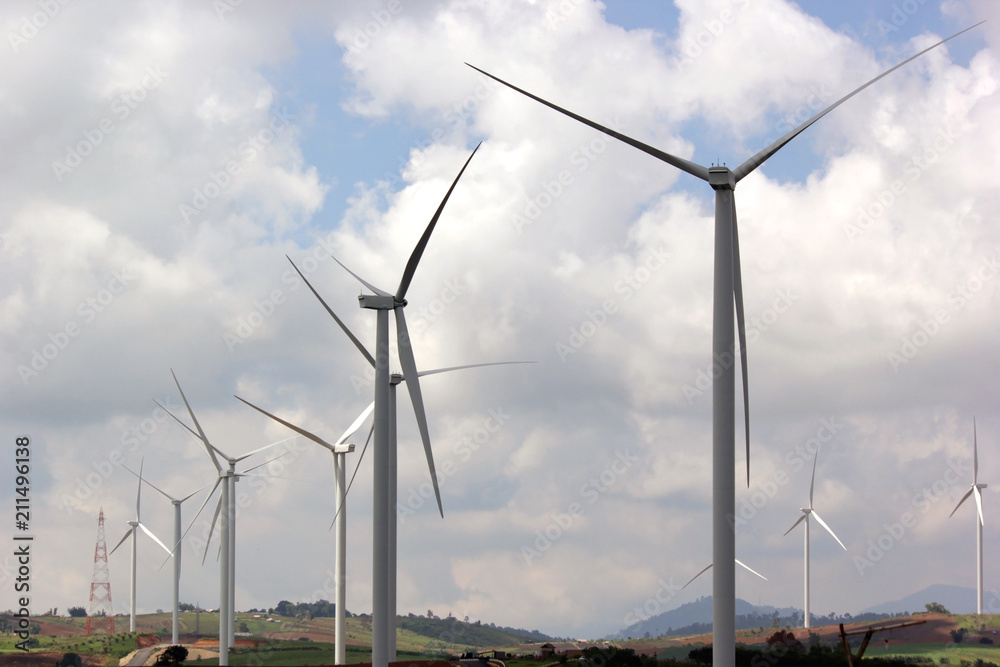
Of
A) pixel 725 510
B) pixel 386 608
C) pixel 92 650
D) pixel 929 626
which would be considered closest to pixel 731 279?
pixel 725 510

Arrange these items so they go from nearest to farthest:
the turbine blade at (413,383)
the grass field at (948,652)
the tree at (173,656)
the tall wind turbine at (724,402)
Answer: the tall wind turbine at (724,402)
the turbine blade at (413,383)
the tree at (173,656)
the grass field at (948,652)

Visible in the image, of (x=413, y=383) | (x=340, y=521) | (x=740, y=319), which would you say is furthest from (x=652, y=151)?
(x=340, y=521)

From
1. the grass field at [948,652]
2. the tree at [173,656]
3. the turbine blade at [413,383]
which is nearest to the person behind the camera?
the turbine blade at [413,383]

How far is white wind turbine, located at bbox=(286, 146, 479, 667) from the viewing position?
5044cm

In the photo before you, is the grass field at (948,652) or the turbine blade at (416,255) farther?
the grass field at (948,652)

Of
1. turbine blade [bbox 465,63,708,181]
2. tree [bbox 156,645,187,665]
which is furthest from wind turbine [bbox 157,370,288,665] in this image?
turbine blade [bbox 465,63,708,181]

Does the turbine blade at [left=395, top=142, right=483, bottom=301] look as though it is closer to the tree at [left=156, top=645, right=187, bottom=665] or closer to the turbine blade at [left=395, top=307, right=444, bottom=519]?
the turbine blade at [left=395, top=307, right=444, bottom=519]

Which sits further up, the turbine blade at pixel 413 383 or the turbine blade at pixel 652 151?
the turbine blade at pixel 652 151

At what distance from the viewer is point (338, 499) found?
76250mm

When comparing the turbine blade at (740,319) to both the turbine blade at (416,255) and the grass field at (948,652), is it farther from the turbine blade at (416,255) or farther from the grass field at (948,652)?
→ the grass field at (948,652)

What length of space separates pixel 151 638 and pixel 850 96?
114m

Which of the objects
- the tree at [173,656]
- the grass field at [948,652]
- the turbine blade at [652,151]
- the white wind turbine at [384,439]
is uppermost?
the turbine blade at [652,151]

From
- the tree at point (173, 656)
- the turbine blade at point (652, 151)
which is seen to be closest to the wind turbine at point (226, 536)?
the tree at point (173, 656)

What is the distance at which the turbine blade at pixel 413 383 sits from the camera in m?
49.6
